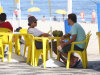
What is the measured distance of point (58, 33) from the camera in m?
8.95

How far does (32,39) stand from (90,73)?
1735 mm

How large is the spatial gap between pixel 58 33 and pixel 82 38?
2.05 feet

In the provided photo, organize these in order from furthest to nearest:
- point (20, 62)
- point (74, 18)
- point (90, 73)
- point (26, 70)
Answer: point (20, 62) → point (74, 18) → point (26, 70) → point (90, 73)

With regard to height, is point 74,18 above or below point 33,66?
above

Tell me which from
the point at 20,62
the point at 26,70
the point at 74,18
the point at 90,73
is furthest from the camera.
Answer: the point at 20,62

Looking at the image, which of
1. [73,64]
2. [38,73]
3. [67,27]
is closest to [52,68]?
[73,64]

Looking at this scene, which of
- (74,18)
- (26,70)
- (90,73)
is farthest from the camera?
(74,18)

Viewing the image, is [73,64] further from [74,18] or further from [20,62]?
[20,62]

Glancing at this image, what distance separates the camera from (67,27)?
10008 millimetres

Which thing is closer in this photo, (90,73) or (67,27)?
(90,73)

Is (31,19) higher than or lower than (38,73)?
higher

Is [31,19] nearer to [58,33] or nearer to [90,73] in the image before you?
[58,33]

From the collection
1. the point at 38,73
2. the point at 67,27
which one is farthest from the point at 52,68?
the point at 67,27

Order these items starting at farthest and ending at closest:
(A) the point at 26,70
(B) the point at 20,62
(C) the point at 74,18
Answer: (B) the point at 20,62 → (C) the point at 74,18 → (A) the point at 26,70
